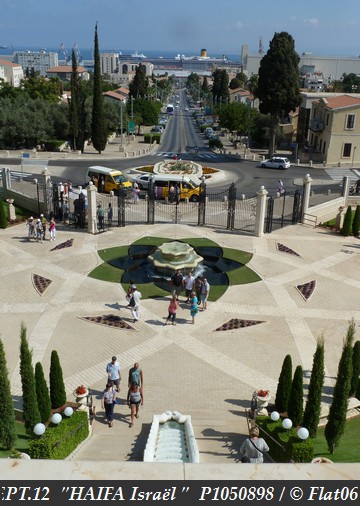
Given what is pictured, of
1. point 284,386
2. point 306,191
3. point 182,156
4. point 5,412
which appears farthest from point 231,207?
point 182,156

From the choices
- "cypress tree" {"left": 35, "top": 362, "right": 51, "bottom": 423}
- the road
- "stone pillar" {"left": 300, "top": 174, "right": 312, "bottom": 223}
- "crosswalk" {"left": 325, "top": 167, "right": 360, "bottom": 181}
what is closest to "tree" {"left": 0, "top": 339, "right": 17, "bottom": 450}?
"cypress tree" {"left": 35, "top": 362, "right": 51, "bottom": 423}

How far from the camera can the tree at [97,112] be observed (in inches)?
2081

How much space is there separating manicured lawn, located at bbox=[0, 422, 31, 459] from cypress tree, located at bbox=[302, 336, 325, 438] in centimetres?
679

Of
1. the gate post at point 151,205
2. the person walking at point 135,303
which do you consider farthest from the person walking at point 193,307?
the gate post at point 151,205

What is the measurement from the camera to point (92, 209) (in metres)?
27.5

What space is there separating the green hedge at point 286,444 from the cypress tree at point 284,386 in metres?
1.35

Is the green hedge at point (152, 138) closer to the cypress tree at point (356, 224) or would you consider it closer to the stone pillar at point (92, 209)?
the stone pillar at point (92, 209)

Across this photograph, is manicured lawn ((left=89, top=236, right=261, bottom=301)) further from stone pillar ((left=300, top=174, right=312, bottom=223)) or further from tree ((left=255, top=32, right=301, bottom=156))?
tree ((left=255, top=32, right=301, bottom=156))

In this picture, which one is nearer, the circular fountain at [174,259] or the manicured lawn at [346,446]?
the manicured lawn at [346,446]

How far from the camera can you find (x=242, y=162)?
5556 centimetres

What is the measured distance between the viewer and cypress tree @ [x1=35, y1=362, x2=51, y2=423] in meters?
12.1
